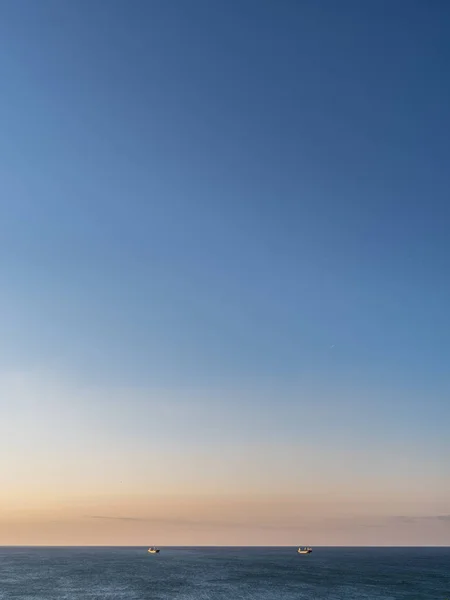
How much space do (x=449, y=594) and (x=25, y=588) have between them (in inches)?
4246

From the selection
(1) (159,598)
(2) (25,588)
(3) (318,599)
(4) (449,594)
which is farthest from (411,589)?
(2) (25,588)

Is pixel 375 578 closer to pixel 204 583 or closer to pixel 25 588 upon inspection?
pixel 204 583

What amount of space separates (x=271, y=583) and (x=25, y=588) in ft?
227

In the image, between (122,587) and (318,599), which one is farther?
(122,587)

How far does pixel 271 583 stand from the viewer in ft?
474

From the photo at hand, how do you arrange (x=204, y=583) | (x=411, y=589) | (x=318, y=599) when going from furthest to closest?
(x=204, y=583)
(x=411, y=589)
(x=318, y=599)

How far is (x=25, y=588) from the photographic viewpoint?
12912cm

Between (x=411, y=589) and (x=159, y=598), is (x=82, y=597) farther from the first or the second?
(x=411, y=589)

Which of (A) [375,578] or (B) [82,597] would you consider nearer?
(B) [82,597]

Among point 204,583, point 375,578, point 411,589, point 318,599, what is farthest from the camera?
point 375,578

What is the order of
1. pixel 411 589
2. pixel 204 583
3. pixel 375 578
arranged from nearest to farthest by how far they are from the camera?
1. pixel 411 589
2. pixel 204 583
3. pixel 375 578

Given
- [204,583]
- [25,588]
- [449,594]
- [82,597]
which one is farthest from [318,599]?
[25,588]

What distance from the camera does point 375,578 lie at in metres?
161

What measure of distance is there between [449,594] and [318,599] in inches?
1301
